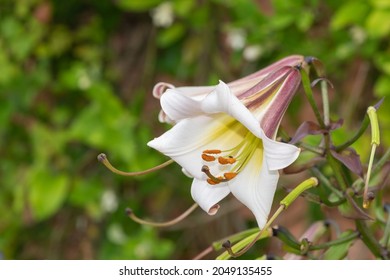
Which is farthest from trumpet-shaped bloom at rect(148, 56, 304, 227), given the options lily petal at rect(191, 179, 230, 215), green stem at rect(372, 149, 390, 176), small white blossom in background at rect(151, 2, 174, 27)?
small white blossom in background at rect(151, 2, 174, 27)

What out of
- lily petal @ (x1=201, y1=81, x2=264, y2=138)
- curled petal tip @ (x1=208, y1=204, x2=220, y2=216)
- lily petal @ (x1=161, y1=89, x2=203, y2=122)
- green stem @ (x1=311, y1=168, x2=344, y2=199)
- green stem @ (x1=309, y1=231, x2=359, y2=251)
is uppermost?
lily petal @ (x1=201, y1=81, x2=264, y2=138)

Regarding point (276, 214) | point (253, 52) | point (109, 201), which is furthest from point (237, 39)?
point (276, 214)

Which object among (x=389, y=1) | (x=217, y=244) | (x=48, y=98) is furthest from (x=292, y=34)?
(x=217, y=244)

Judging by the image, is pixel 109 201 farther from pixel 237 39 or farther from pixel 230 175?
pixel 230 175

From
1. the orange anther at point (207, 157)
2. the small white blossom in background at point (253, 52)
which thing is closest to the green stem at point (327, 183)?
the orange anther at point (207, 157)

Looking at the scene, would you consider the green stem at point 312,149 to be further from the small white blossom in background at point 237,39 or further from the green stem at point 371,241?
the small white blossom in background at point 237,39

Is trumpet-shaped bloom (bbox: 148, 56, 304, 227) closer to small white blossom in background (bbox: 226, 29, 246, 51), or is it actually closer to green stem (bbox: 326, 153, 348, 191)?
green stem (bbox: 326, 153, 348, 191)
